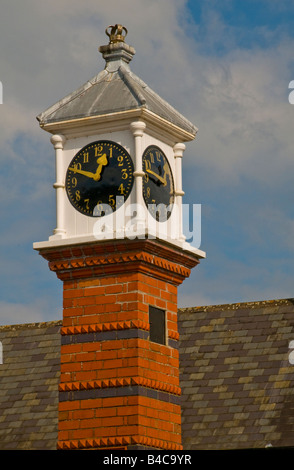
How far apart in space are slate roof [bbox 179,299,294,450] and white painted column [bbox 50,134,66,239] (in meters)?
7.66

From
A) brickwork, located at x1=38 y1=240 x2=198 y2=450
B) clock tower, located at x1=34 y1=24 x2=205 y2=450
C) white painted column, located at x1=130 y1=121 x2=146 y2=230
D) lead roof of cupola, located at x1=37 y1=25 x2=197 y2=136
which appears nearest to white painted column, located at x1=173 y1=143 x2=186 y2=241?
clock tower, located at x1=34 y1=24 x2=205 y2=450

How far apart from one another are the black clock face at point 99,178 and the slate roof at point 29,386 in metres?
8.40

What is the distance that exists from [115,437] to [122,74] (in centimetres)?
591

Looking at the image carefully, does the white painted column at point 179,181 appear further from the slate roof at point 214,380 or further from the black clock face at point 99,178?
the slate roof at point 214,380

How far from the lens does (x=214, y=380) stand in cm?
2745

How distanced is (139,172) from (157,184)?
0.67m

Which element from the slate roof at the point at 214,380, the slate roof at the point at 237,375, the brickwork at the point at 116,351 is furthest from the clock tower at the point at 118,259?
the slate roof at the point at 214,380

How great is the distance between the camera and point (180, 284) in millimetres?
20250

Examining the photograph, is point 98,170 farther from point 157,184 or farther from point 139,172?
point 157,184

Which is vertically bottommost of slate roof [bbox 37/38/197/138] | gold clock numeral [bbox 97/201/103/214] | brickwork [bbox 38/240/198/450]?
brickwork [bbox 38/240/198/450]

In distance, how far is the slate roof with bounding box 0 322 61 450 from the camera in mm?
27250

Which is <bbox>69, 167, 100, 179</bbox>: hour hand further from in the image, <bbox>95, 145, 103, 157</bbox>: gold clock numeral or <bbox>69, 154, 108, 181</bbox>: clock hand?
<bbox>95, 145, 103, 157</bbox>: gold clock numeral
